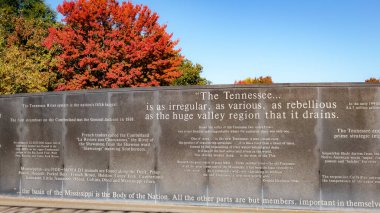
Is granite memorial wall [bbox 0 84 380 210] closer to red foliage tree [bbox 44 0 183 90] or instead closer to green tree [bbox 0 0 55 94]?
green tree [bbox 0 0 55 94]

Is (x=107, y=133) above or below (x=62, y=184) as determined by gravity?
above

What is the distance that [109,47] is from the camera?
31.9 metres

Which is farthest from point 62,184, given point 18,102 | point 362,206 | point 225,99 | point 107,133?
point 362,206

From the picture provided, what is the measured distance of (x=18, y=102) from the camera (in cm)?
866

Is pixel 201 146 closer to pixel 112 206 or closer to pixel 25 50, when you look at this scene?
pixel 112 206

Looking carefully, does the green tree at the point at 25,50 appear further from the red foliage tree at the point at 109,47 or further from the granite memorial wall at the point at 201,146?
the granite memorial wall at the point at 201,146

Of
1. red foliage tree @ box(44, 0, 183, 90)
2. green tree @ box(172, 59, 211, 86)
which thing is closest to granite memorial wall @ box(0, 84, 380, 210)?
red foliage tree @ box(44, 0, 183, 90)

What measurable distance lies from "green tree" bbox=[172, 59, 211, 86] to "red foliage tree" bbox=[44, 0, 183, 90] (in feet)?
58.6

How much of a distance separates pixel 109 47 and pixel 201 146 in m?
26.3

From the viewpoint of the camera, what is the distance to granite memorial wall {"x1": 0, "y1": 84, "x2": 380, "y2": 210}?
701cm

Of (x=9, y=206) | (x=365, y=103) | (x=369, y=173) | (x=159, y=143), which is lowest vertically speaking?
(x=9, y=206)

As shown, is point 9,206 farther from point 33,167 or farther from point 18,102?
point 18,102

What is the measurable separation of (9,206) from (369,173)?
25.9 ft

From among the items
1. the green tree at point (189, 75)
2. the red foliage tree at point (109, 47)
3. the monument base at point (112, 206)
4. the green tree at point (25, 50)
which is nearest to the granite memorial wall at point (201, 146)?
the monument base at point (112, 206)
